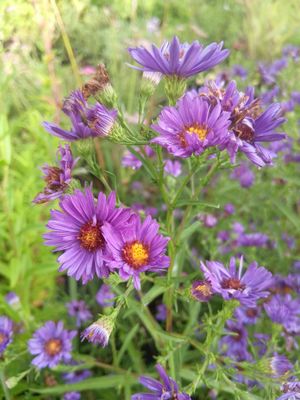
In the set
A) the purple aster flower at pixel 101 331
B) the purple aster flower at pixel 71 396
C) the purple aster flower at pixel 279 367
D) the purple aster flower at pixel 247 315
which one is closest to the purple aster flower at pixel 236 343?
the purple aster flower at pixel 247 315

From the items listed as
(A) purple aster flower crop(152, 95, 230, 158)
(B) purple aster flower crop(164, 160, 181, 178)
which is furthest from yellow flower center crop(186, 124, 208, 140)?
(B) purple aster flower crop(164, 160, 181, 178)

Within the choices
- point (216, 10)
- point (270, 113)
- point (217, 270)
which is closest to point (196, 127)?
point (270, 113)

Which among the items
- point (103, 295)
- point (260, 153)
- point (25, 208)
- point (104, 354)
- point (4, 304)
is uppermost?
point (260, 153)

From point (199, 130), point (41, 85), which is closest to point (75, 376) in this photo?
point (199, 130)

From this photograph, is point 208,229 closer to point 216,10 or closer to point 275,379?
point 275,379

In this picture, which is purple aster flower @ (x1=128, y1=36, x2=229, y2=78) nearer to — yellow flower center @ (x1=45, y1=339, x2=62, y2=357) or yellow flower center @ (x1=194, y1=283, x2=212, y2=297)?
yellow flower center @ (x1=194, y1=283, x2=212, y2=297)
